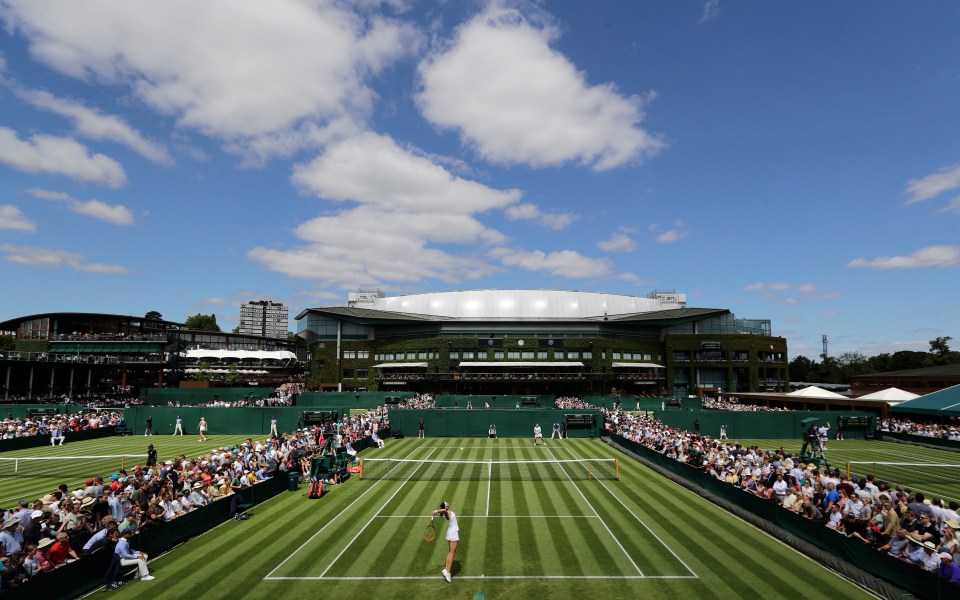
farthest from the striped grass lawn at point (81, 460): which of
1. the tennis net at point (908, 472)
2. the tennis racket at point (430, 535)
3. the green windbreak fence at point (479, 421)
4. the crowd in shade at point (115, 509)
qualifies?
the tennis net at point (908, 472)

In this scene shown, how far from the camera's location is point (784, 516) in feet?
57.8

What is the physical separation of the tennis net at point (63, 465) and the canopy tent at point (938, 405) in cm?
4152

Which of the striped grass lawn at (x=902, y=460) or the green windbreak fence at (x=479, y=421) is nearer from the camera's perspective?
the striped grass lawn at (x=902, y=460)

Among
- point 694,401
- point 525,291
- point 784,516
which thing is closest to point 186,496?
point 784,516

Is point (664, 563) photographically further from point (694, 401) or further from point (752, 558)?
point (694, 401)

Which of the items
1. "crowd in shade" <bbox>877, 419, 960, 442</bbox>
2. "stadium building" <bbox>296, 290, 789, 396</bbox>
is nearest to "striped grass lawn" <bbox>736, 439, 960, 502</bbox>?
"crowd in shade" <bbox>877, 419, 960, 442</bbox>

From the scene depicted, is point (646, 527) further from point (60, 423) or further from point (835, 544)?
point (60, 423)

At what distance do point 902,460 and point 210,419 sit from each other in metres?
51.5

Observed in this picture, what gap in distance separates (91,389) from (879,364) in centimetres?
17412

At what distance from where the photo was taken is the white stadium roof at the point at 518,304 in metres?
120

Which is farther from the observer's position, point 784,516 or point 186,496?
point 186,496

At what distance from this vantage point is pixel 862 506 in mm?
15945

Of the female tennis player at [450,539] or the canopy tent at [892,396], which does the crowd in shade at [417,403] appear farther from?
the canopy tent at [892,396]

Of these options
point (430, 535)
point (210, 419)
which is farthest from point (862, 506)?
point (210, 419)
